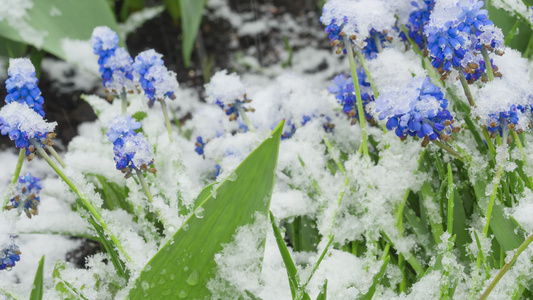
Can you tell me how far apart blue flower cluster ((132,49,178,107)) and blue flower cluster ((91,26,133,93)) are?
0.05 metres

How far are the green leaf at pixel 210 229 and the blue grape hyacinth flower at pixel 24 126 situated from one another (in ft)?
0.80

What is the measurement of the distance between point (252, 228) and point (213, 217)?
0.19ft

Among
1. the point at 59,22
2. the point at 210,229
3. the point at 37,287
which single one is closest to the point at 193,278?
the point at 210,229

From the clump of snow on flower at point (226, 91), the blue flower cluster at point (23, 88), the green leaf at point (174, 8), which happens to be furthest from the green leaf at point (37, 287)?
the green leaf at point (174, 8)

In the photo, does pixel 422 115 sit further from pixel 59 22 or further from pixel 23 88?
pixel 59 22

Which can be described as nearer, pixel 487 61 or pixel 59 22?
pixel 487 61

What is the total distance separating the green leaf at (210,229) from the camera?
647 millimetres

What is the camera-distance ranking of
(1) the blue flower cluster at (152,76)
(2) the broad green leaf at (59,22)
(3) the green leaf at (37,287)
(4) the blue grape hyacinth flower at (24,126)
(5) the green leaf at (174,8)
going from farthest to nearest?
(5) the green leaf at (174,8) < (2) the broad green leaf at (59,22) < (1) the blue flower cluster at (152,76) < (4) the blue grape hyacinth flower at (24,126) < (3) the green leaf at (37,287)

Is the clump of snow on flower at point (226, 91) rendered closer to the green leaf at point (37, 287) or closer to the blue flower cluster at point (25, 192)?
the blue flower cluster at point (25, 192)

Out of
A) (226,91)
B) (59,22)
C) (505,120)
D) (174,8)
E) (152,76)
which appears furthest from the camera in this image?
(174,8)

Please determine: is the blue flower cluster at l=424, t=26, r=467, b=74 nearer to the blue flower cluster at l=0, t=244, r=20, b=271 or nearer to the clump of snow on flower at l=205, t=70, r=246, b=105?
the clump of snow on flower at l=205, t=70, r=246, b=105

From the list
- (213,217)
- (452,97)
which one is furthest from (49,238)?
(452,97)

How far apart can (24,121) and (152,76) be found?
0.22m

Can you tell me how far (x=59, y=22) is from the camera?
1.33 meters
